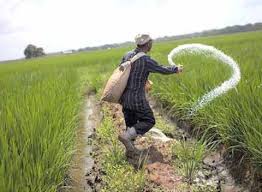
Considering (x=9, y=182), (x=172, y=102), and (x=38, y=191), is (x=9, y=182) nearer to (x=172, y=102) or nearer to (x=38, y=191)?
(x=38, y=191)

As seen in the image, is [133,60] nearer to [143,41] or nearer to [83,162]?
[143,41]

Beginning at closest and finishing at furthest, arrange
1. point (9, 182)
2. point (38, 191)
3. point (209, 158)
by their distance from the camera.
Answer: point (9, 182)
point (38, 191)
point (209, 158)

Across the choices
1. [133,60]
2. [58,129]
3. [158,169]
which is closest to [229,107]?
[158,169]

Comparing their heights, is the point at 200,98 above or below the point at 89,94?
above

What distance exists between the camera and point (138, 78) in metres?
3.76

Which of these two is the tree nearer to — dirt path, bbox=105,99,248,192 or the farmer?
dirt path, bbox=105,99,248,192

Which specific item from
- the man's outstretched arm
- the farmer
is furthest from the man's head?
the man's outstretched arm

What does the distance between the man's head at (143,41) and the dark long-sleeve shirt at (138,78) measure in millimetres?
73

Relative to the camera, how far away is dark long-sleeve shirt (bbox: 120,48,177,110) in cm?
371

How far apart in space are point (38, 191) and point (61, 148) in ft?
2.51

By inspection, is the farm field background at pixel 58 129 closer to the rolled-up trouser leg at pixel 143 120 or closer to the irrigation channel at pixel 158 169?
the irrigation channel at pixel 158 169

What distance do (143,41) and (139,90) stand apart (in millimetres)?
461

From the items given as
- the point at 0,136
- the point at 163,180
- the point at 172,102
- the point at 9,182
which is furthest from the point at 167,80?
the point at 9,182

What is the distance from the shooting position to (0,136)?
9.75 ft
